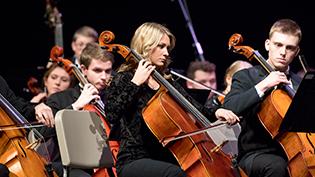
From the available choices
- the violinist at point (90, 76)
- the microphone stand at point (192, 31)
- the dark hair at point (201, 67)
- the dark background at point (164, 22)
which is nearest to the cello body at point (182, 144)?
the violinist at point (90, 76)

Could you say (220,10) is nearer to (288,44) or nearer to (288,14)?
(288,14)

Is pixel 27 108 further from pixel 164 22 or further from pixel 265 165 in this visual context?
pixel 164 22

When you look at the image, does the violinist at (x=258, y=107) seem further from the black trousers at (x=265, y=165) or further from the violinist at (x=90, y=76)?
the violinist at (x=90, y=76)

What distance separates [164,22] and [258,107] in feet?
10.8

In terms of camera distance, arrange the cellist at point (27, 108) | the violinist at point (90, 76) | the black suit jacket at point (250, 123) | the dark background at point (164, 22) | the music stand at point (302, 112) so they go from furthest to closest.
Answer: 1. the dark background at point (164, 22)
2. the violinist at point (90, 76)
3. the black suit jacket at point (250, 123)
4. the cellist at point (27, 108)
5. the music stand at point (302, 112)

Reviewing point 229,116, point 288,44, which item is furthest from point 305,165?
point 288,44

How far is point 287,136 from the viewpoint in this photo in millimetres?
3439

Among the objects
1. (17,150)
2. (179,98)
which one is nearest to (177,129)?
(179,98)

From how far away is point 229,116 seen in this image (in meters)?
3.35

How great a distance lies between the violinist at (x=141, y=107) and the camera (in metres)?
3.28

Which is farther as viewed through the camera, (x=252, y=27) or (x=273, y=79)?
(x=252, y=27)

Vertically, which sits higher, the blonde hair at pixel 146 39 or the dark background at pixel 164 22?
the blonde hair at pixel 146 39

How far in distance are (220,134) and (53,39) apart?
3176 mm

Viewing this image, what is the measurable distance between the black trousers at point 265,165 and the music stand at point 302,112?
463 mm
